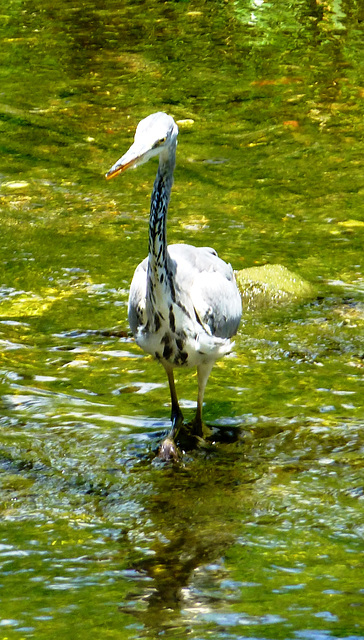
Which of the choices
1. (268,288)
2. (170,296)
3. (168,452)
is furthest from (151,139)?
(268,288)

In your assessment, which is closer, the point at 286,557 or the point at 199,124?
the point at 286,557

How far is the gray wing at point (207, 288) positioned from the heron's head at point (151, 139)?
2.16 feet

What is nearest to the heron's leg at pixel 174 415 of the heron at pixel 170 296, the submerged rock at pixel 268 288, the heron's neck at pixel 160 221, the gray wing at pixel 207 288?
the heron at pixel 170 296

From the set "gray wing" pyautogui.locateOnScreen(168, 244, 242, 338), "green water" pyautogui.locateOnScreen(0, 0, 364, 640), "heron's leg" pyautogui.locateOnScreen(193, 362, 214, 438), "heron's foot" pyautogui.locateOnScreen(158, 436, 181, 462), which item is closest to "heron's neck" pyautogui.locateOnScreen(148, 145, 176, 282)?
"gray wing" pyautogui.locateOnScreen(168, 244, 242, 338)

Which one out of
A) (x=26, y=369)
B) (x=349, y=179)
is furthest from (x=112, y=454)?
(x=349, y=179)

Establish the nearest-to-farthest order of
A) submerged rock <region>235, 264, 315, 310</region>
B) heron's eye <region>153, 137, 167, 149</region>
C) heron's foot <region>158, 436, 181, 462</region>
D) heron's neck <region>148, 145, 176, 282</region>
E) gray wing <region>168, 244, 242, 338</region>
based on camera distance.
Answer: heron's eye <region>153, 137, 167, 149</region> < heron's neck <region>148, 145, 176, 282</region> < gray wing <region>168, 244, 242, 338</region> < heron's foot <region>158, 436, 181, 462</region> < submerged rock <region>235, 264, 315, 310</region>

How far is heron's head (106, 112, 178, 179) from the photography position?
15.1 feet

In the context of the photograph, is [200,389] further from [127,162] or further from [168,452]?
[127,162]

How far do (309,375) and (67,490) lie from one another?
2160 millimetres

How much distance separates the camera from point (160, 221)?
16.1 feet

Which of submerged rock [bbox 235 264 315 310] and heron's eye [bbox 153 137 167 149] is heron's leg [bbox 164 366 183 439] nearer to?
heron's eye [bbox 153 137 167 149]

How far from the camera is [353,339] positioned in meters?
7.12

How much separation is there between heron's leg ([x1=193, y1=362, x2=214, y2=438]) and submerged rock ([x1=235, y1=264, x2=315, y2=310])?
216cm

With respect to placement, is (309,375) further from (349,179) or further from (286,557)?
(349,179)
